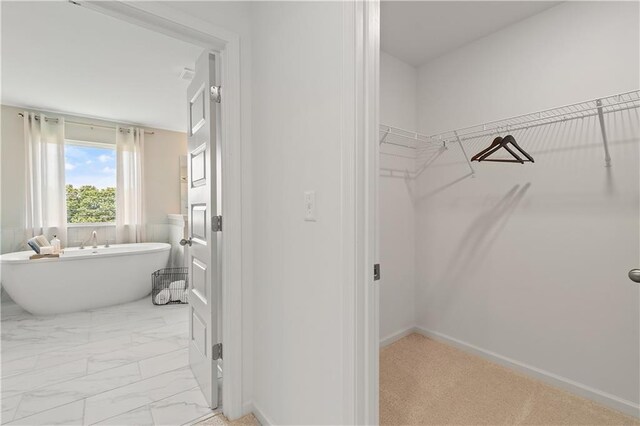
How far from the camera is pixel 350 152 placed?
3.55ft

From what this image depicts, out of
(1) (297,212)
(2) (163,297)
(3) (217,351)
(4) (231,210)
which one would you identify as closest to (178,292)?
(2) (163,297)

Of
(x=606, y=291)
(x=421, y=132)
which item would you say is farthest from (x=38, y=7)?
(x=606, y=291)

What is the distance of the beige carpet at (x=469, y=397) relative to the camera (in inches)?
64.6

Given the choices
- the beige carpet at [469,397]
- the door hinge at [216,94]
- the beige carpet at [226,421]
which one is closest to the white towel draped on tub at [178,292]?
the beige carpet at [226,421]

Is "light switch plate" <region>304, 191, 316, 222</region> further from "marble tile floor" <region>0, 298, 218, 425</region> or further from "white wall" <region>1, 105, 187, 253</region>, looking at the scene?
"white wall" <region>1, 105, 187, 253</region>

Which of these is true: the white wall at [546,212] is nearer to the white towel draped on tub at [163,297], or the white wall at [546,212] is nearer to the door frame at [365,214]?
the door frame at [365,214]

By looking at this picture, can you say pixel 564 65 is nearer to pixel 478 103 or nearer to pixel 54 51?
pixel 478 103

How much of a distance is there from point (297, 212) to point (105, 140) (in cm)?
428

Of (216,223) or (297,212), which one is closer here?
(297,212)

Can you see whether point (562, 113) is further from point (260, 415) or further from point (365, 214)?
point (260, 415)

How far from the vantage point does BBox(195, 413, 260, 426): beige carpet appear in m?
1.61

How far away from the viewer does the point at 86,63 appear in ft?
8.66

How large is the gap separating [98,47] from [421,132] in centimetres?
268

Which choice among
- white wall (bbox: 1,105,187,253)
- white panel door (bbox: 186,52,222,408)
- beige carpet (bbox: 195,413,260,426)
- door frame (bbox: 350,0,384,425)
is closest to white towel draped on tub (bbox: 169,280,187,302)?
white wall (bbox: 1,105,187,253)
